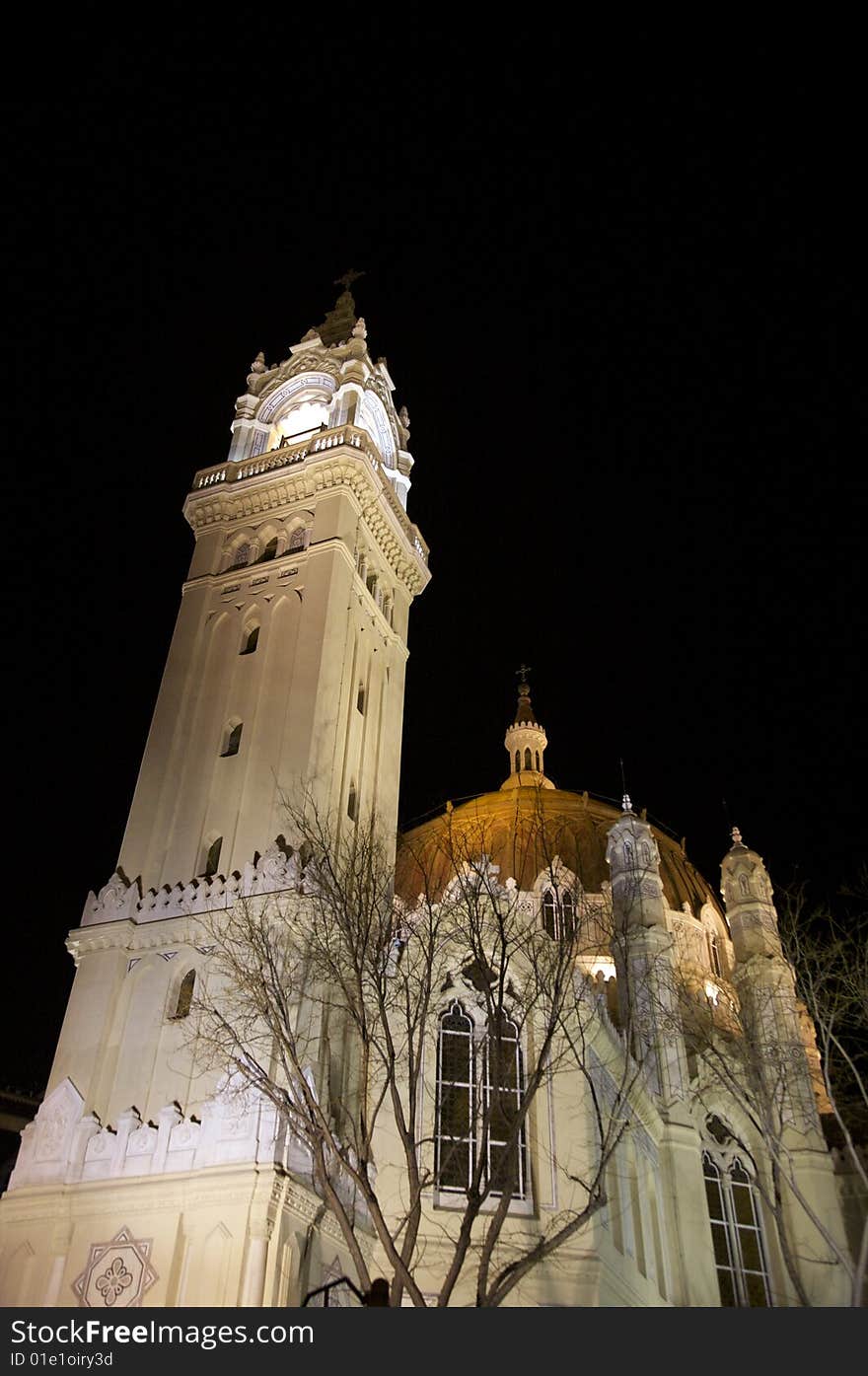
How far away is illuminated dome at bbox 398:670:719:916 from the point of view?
47.3 meters

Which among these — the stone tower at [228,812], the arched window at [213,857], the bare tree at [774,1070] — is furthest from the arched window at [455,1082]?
the arched window at [213,857]

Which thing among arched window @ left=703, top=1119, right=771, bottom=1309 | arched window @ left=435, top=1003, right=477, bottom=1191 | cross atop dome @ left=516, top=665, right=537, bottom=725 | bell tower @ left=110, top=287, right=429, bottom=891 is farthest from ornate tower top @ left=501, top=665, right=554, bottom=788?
arched window @ left=435, top=1003, right=477, bottom=1191

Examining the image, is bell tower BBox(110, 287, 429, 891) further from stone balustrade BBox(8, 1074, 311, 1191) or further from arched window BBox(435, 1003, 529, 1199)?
arched window BBox(435, 1003, 529, 1199)

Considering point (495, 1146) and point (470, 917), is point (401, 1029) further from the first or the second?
point (470, 917)

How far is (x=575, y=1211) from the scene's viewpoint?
980 inches

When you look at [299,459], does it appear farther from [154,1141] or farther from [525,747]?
[525,747]

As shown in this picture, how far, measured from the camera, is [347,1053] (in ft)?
92.7

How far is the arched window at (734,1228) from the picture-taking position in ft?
111

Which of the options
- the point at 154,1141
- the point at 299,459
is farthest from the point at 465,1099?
the point at 299,459

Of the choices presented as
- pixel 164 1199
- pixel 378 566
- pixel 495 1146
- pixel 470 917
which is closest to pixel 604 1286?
pixel 495 1146

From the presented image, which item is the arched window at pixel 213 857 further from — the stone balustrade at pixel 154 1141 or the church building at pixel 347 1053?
the stone balustrade at pixel 154 1141

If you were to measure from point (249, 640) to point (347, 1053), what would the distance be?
49.0 feet

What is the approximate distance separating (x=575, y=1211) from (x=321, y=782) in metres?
13.3

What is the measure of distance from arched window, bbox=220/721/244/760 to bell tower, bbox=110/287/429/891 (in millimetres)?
52
